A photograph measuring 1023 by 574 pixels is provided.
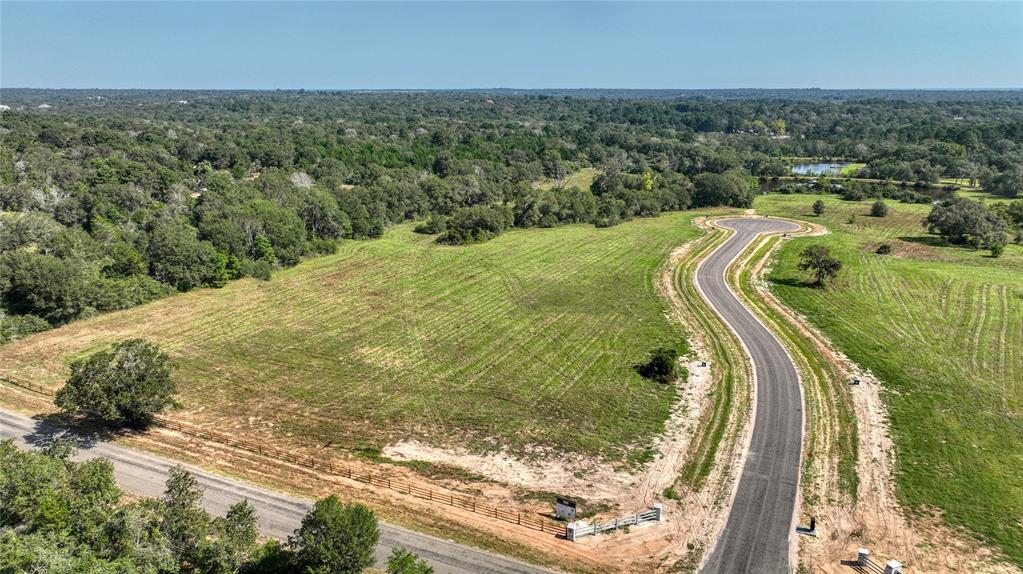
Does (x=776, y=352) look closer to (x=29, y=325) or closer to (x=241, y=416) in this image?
(x=241, y=416)

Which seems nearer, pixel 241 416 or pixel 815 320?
pixel 241 416

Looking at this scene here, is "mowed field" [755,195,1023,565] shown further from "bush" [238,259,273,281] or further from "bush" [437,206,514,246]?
"bush" [238,259,273,281]

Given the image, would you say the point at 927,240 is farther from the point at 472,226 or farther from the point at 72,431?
the point at 72,431

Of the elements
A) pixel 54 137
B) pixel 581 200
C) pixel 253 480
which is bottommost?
pixel 253 480

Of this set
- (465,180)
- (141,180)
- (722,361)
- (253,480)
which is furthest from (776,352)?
(141,180)

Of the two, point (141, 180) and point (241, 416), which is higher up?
point (141, 180)
